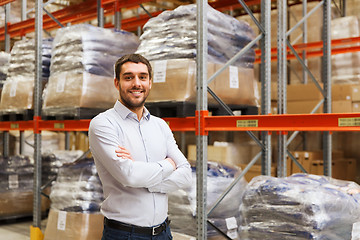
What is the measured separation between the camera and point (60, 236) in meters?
5.11

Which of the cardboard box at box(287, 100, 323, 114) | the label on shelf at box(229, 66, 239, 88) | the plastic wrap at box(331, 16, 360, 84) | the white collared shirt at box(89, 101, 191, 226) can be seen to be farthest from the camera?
the plastic wrap at box(331, 16, 360, 84)

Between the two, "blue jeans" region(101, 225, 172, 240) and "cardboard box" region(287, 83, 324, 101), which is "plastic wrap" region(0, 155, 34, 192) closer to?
"cardboard box" region(287, 83, 324, 101)

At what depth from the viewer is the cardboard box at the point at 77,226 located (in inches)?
195

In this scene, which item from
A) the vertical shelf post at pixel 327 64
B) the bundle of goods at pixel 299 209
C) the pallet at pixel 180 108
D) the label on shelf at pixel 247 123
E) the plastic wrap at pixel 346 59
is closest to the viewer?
the bundle of goods at pixel 299 209

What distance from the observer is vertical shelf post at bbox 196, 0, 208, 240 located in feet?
13.2

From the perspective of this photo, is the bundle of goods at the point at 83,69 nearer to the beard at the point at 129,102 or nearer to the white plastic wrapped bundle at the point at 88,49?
the white plastic wrapped bundle at the point at 88,49

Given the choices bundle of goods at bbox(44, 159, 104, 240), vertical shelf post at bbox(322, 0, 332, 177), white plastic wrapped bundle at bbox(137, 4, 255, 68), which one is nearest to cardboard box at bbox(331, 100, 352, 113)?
vertical shelf post at bbox(322, 0, 332, 177)

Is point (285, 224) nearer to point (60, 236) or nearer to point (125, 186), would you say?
point (125, 186)

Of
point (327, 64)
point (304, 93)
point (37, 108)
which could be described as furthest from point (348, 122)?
point (304, 93)

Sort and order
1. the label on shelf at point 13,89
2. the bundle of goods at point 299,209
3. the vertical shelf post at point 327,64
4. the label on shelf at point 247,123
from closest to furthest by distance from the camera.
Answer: the bundle of goods at point 299,209
the label on shelf at point 247,123
the vertical shelf post at point 327,64
the label on shelf at point 13,89

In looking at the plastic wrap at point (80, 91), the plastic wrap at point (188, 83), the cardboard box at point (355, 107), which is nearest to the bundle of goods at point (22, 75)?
the plastic wrap at point (80, 91)

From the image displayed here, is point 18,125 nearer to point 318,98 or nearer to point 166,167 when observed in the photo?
point 166,167

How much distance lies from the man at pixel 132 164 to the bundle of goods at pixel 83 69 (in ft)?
6.81

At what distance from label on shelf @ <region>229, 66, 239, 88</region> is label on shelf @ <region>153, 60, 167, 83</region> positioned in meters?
0.68
